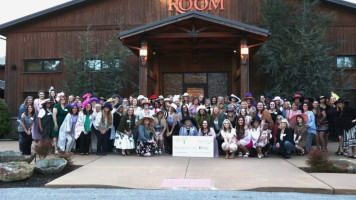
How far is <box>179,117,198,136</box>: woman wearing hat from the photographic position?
374 inches

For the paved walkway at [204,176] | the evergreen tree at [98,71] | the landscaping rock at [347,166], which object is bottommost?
the paved walkway at [204,176]

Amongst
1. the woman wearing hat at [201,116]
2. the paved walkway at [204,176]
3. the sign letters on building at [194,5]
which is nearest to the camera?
the paved walkway at [204,176]

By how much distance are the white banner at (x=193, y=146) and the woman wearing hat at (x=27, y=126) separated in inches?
169

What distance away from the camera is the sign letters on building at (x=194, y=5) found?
53.3 feet

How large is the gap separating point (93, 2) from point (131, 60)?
12.8 feet

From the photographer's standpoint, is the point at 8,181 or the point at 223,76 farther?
the point at 223,76

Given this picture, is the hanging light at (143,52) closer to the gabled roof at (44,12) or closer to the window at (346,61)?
the gabled roof at (44,12)

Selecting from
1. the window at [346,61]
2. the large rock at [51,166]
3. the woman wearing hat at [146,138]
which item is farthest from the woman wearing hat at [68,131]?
the window at [346,61]

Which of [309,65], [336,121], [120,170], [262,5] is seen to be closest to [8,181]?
[120,170]

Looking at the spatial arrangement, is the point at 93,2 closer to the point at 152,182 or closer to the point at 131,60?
the point at 131,60

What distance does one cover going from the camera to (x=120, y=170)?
23.5 feet

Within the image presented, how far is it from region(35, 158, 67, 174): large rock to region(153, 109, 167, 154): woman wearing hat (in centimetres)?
314

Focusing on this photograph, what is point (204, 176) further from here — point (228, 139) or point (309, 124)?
point (309, 124)

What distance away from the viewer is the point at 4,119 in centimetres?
1548
